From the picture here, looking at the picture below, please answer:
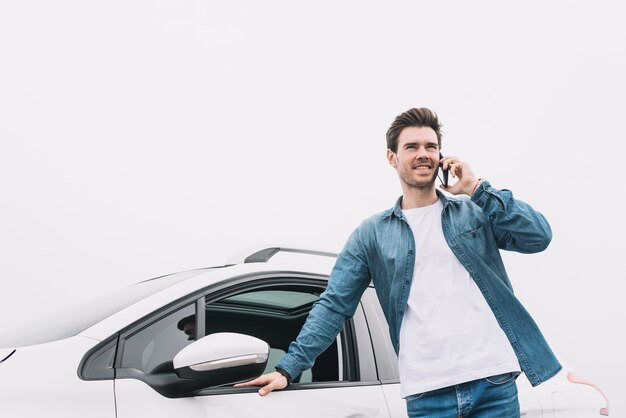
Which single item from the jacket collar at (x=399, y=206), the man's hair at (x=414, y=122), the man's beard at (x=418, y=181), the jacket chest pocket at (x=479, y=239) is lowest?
the jacket chest pocket at (x=479, y=239)

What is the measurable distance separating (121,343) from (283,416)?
565 millimetres

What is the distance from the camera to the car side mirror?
5.97 ft

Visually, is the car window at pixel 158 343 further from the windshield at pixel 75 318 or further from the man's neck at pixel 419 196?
the man's neck at pixel 419 196

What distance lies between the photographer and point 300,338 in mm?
2238

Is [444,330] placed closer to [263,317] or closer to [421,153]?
[421,153]

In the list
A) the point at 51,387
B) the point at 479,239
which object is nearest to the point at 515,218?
the point at 479,239

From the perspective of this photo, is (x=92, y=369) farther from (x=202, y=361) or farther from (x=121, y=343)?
(x=202, y=361)

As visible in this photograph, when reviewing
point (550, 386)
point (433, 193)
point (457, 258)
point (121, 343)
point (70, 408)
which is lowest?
point (550, 386)

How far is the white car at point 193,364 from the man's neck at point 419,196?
50 centimetres

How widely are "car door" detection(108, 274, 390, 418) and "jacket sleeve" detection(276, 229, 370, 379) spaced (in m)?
0.10

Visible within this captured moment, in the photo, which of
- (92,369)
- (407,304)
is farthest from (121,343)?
(407,304)

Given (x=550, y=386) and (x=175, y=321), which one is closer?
(x=175, y=321)

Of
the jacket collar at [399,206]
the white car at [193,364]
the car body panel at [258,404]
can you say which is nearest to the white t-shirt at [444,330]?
the jacket collar at [399,206]

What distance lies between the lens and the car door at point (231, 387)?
1.89 meters
